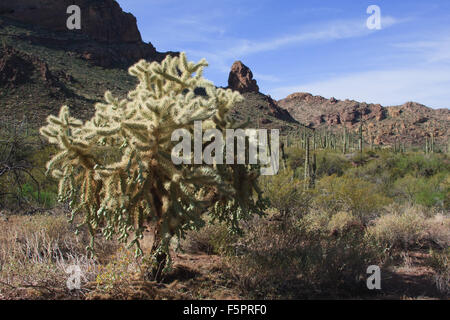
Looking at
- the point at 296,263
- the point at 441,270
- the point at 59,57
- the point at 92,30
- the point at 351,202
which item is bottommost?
the point at 441,270

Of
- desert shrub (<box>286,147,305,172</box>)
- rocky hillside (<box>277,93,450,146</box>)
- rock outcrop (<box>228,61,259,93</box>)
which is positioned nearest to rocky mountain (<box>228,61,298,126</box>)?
rock outcrop (<box>228,61,259,93</box>)

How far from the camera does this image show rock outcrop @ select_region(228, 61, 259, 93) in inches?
4183

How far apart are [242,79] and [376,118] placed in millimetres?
46474

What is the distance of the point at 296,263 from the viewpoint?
17.5ft

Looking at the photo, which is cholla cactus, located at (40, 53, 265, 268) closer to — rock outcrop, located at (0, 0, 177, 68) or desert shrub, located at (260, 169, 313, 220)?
desert shrub, located at (260, 169, 313, 220)

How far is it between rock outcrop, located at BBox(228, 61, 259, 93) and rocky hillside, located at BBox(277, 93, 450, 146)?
23006 mm

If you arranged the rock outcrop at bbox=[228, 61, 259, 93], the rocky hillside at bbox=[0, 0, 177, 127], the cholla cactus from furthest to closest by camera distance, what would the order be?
the rock outcrop at bbox=[228, 61, 259, 93], the rocky hillside at bbox=[0, 0, 177, 127], the cholla cactus

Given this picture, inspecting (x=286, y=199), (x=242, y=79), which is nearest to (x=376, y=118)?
(x=242, y=79)

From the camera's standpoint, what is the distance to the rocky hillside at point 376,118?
286ft

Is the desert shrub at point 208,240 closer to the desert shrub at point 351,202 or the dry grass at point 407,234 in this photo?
the dry grass at point 407,234

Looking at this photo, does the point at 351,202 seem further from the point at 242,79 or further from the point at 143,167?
the point at 242,79

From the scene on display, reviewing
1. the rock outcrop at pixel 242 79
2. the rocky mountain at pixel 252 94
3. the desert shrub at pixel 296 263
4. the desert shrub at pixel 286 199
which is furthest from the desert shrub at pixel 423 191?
the rock outcrop at pixel 242 79
